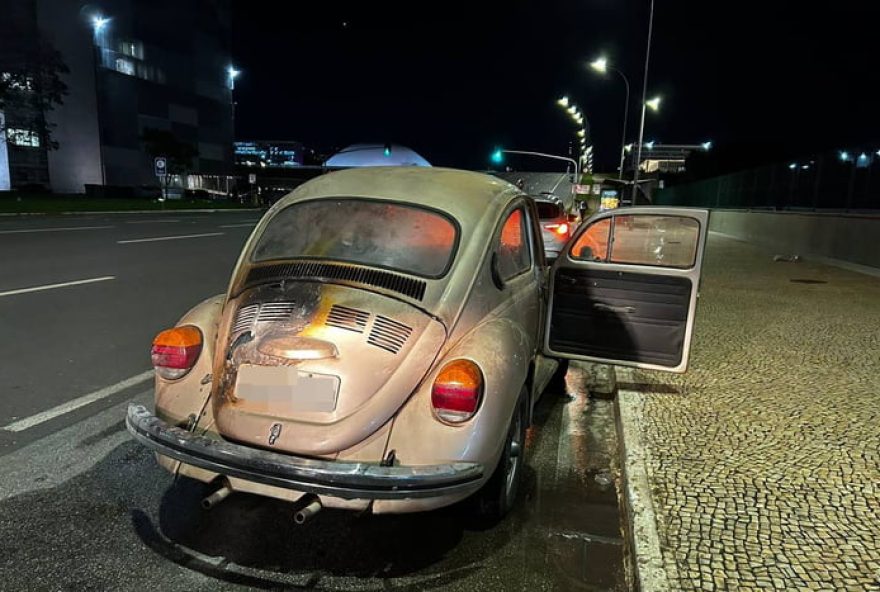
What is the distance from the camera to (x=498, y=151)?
42281 millimetres

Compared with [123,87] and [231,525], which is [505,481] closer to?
[231,525]

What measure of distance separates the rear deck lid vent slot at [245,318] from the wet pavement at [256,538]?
97cm

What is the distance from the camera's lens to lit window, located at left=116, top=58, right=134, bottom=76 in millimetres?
61688

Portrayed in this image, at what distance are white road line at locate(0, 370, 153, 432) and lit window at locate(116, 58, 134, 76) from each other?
6720 cm

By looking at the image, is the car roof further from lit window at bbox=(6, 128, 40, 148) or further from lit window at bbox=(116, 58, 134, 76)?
lit window at bbox=(116, 58, 134, 76)

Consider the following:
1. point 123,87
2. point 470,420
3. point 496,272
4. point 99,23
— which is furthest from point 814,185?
point 123,87

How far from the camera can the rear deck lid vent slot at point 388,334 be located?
9.43ft

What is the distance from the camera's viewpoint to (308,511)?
2.55 m

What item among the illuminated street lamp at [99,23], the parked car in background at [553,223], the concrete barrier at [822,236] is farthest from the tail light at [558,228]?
the illuminated street lamp at [99,23]

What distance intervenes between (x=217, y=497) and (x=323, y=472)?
0.55 m

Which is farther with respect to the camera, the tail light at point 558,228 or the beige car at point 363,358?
the tail light at point 558,228

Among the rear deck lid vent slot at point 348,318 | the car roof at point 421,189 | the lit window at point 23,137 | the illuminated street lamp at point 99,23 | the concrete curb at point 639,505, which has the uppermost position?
the illuminated street lamp at point 99,23

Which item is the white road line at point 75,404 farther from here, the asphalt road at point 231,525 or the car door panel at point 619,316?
the car door panel at point 619,316

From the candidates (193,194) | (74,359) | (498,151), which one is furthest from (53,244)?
(193,194)
